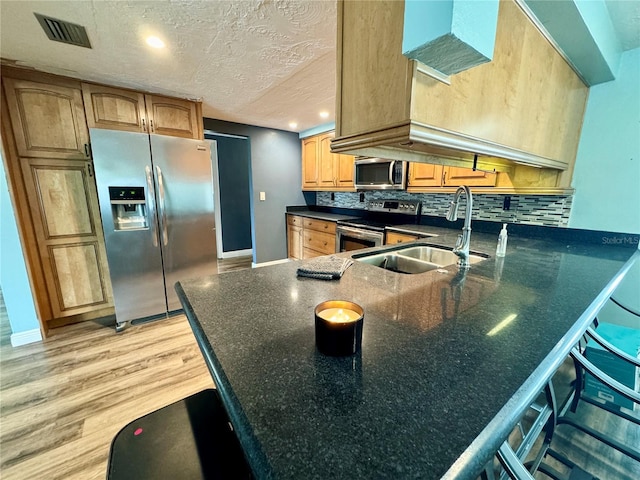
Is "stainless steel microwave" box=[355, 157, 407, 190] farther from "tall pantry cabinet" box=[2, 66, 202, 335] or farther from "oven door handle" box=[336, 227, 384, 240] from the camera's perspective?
"tall pantry cabinet" box=[2, 66, 202, 335]

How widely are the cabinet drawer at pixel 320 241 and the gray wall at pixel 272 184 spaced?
63 cm

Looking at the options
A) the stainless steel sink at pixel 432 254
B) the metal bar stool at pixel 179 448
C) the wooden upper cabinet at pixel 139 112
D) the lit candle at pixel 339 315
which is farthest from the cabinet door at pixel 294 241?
the lit candle at pixel 339 315

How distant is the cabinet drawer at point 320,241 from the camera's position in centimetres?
354

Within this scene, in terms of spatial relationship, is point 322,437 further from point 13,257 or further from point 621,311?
point 13,257

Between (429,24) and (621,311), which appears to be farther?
(621,311)

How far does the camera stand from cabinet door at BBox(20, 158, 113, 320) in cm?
228

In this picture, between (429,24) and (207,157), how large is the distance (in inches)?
99.7

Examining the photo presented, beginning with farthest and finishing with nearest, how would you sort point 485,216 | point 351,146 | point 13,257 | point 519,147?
point 485,216
point 13,257
point 519,147
point 351,146

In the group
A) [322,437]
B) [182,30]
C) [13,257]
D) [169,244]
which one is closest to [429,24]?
[322,437]

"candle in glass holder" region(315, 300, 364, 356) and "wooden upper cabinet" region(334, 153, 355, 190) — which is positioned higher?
"wooden upper cabinet" region(334, 153, 355, 190)

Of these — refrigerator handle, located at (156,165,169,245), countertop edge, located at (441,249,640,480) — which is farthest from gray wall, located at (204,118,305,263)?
countertop edge, located at (441,249,640,480)

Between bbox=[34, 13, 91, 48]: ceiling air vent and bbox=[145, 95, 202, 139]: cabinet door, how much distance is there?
0.83 metres

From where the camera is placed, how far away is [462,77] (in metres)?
0.88

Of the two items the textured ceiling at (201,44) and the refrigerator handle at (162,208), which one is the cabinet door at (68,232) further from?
the textured ceiling at (201,44)
